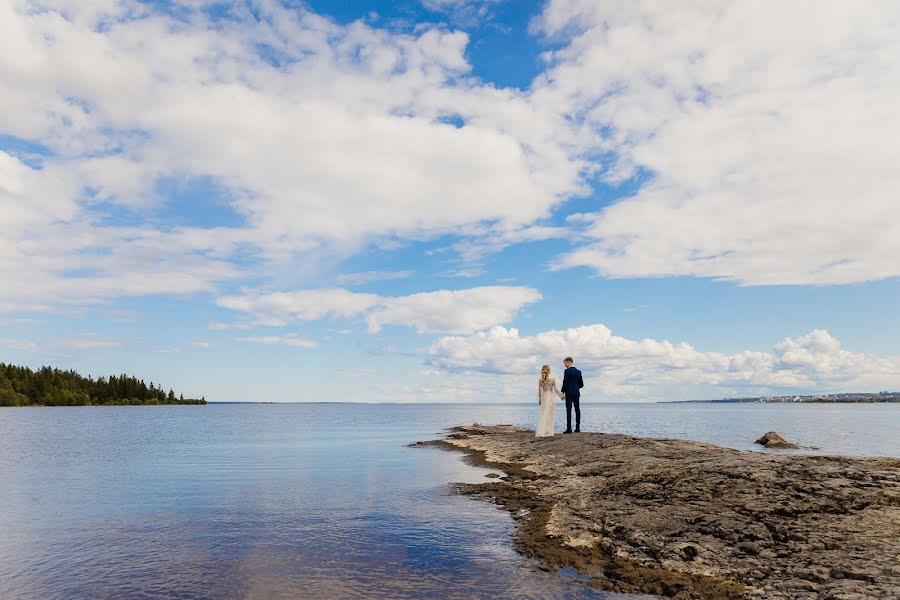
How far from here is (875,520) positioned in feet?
35.5

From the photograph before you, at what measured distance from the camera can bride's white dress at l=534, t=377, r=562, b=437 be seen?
29531mm

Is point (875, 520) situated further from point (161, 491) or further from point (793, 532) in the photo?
point (161, 491)

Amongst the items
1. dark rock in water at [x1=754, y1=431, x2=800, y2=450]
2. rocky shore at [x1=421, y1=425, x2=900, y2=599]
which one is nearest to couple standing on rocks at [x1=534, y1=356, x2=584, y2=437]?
rocky shore at [x1=421, y1=425, x2=900, y2=599]

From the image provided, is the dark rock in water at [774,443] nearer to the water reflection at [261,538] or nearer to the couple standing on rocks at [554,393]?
the couple standing on rocks at [554,393]

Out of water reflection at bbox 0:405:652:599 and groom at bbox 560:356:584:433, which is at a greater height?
groom at bbox 560:356:584:433

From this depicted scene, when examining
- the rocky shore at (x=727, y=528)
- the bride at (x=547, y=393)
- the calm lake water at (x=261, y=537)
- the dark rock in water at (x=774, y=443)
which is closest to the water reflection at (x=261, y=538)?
the calm lake water at (x=261, y=537)

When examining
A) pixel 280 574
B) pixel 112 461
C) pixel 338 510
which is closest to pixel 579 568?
pixel 280 574

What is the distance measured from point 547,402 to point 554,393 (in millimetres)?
1000

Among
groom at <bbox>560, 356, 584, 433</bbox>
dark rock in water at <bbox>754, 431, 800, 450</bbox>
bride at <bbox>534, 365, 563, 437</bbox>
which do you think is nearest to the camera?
groom at <bbox>560, 356, 584, 433</bbox>

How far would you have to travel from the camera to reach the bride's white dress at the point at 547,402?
96.9 feet

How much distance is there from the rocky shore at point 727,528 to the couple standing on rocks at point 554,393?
10.0 meters

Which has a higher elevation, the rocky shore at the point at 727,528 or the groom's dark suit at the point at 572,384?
the groom's dark suit at the point at 572,384

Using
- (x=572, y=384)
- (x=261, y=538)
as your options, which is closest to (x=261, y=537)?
(x=261, y=538)

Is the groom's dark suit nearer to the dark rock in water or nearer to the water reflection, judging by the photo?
the water reflection
